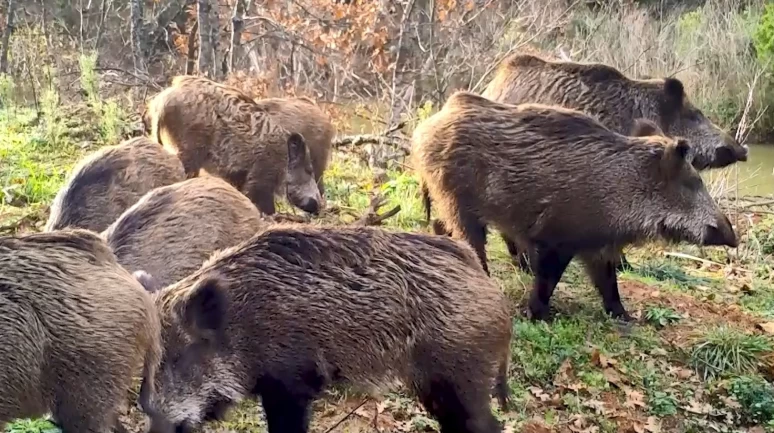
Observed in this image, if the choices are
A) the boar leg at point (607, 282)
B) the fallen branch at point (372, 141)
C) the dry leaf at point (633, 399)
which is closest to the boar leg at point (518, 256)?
the boar leg at point (607, 282)

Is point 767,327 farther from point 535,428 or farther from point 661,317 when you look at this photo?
point 535,428

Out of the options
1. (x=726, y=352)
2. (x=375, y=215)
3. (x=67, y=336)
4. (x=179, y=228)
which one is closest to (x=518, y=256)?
(x=375, y=215)

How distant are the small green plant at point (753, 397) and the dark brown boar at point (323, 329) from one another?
2169mm

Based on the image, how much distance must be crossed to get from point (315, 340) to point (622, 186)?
2956 mm

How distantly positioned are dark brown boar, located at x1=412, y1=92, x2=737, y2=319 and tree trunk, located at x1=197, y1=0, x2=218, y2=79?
494cm

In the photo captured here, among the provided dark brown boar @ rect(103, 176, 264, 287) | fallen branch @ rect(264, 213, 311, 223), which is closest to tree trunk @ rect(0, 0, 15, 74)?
fallen branch @ rect(264, 213, 311, 223)

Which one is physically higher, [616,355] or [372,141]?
[616,355]

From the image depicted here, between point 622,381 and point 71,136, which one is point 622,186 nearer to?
point 622,381

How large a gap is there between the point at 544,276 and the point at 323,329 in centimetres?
255

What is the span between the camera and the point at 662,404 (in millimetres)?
5707

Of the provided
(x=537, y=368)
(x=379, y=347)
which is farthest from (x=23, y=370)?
(x=537, y=368)

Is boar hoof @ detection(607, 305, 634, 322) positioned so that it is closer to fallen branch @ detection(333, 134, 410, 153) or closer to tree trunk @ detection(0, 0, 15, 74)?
fallen branch @ detection(333, 134, 410, 153)

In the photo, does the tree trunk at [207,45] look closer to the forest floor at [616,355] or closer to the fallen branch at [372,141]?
the fallen branch at [372,141]

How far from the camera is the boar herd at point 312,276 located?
3.90 m
